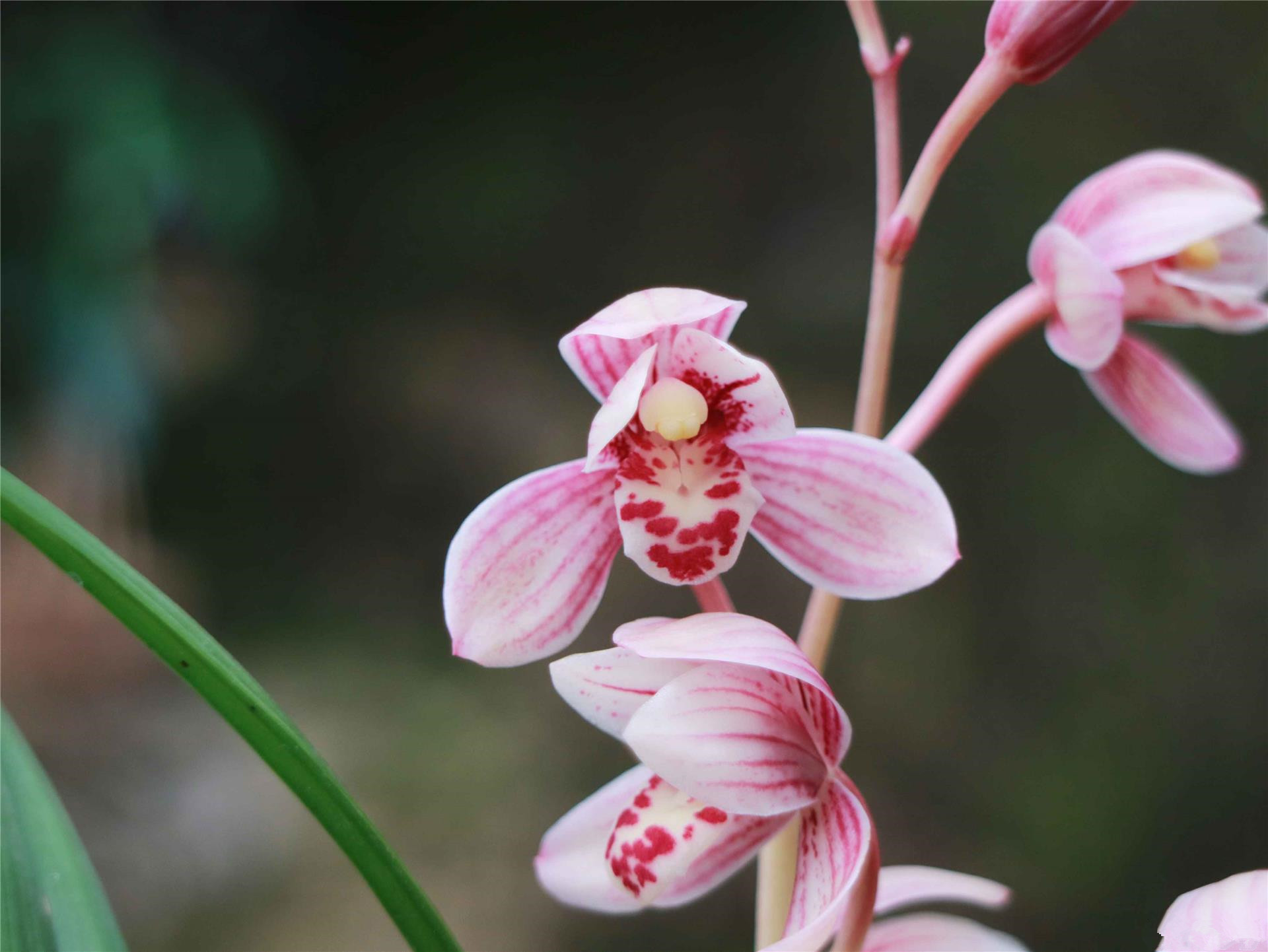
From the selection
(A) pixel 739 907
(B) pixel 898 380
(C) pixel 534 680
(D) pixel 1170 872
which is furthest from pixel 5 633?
(D) pixel 1170 872

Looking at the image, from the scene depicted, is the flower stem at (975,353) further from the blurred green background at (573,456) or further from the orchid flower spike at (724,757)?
the blurred green background at (573,456)

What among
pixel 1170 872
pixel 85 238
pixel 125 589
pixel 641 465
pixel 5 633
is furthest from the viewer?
pixel 1170 872

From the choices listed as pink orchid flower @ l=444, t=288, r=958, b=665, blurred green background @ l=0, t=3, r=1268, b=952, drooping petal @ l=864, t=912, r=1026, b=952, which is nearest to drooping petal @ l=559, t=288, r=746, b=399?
pink orchid flower @ l=444, t=288, r=958, b=665

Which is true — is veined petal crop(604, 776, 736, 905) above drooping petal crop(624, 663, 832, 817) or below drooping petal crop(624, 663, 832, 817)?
below

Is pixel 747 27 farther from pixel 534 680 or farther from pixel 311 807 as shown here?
pixel 311 807

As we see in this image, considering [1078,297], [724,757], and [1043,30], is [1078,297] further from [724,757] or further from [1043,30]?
[724,757]

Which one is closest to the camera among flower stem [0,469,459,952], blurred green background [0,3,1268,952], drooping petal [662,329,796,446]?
flower stem [0,469,459,952]

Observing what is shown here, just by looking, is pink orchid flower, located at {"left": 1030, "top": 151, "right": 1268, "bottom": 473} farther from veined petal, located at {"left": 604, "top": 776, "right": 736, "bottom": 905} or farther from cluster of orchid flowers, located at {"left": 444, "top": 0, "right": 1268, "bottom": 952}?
veined petal, located at {"left": 604, "top": 776, "right": 736, "bottom": 905}

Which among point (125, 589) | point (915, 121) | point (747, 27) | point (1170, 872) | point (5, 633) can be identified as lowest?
point (1170, 872)
